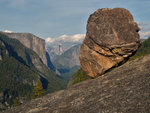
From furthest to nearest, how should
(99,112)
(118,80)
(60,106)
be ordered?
(118,80), (60,106), (99,112)

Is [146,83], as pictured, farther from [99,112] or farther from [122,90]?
[99,112]

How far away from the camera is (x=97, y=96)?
28469 millimetres

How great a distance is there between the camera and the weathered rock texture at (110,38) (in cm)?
4022

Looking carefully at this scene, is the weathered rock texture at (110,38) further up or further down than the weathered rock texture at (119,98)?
further up

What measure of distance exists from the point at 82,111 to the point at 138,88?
366 inches

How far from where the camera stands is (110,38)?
40.4m

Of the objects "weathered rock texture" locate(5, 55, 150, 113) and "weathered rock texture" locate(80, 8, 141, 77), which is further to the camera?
"weathered rock texture" locate(80, 8, 141, 77)

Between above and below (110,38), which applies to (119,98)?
below

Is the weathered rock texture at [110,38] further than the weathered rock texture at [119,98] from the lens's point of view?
Yes

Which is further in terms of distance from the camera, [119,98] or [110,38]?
[110,38]

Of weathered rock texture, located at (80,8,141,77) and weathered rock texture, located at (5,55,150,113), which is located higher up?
weathered rock texture, located at (80,8,141,77)

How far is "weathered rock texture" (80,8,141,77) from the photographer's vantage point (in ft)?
132

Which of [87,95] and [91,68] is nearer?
[87,95]

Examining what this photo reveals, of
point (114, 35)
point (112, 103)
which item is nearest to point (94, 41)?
point (114, 35)
